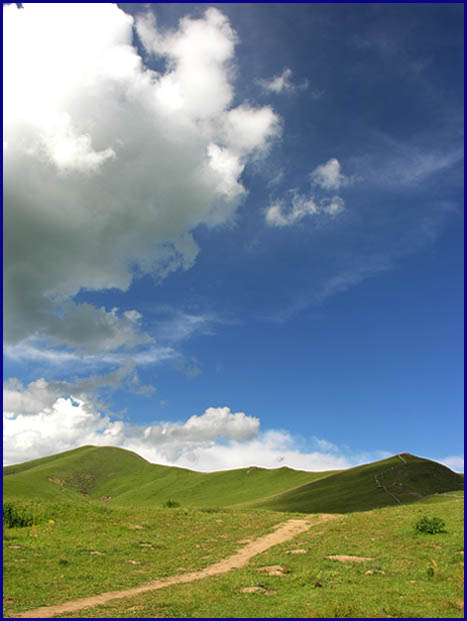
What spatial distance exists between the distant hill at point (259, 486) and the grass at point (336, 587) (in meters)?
41.9

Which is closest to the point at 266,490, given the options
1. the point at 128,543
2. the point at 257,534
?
the point at 257,534

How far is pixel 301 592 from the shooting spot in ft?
64.8

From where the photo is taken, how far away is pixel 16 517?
129ft

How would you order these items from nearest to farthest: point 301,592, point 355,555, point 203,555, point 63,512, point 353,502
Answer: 1. point 301,592
2. point 355,555
3. point 203,555
4. point 63,512
5. point 353,502

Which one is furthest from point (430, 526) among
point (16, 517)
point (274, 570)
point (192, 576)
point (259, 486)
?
point (259, 486)

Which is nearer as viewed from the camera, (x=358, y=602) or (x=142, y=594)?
(x=358, y=602)

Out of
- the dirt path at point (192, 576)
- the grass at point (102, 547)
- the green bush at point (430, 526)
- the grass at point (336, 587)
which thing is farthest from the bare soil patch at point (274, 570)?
the green bush at point (430, 526)

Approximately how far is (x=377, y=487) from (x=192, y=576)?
59.6m

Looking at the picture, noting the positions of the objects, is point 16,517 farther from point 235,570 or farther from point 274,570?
point 274,570

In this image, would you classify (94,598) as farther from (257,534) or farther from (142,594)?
(257,534)

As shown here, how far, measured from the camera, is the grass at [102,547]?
23500 mm

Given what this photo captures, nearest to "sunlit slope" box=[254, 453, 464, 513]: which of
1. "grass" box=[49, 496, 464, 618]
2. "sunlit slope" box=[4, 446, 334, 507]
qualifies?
"sunlit slope" box=[4, 446, 334, 507]

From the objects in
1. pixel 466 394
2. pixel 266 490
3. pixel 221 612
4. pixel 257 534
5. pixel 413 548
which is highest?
pixel 466 394

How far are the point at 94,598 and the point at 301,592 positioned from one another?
32.6ft
